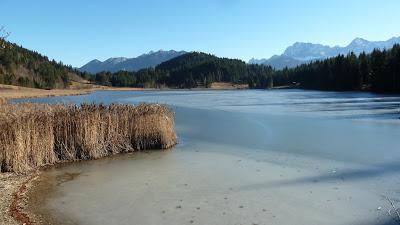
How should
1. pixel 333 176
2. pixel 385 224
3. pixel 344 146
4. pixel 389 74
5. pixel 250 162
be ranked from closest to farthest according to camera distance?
pixel 385 224
pixel 333 176
pixel 250 162
pixel 344 146
pixel 389 74

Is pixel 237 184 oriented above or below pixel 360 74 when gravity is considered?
below

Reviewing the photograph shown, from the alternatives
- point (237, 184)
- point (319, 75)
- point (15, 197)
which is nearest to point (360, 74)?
point (319, 75)

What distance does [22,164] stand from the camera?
14148mm

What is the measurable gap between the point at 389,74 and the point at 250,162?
220ft

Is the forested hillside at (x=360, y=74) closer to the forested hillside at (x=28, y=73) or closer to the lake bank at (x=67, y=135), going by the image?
the lake bank at (x=67, y=135)

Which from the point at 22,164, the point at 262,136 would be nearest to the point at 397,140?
the point at 262,136

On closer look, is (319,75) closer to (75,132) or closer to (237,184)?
(75,132)

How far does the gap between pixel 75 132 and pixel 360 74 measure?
83.7m

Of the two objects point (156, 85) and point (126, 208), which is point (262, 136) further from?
point (156, 85)

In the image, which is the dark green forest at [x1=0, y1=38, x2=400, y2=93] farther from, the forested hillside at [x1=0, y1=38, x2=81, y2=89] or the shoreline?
the shoreline

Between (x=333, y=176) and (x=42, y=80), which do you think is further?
(x=42, y=80)

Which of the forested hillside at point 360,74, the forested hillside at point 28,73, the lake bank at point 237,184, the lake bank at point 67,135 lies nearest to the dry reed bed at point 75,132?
the lake bank at point 67,135

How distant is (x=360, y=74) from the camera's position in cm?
9112

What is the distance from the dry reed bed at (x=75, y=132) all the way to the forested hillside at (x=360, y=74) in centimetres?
6440
